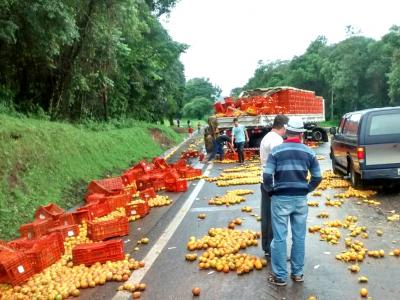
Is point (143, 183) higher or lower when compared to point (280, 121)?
lower

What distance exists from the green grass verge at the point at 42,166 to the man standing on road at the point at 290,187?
5.37 m

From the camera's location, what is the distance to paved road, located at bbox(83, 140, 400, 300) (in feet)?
19.2

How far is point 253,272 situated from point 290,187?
4.30ft

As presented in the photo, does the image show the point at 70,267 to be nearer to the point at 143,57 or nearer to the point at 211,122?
the point at 211,122

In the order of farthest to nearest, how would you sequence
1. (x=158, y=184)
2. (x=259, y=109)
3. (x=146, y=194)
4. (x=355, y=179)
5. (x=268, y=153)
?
1. (x=259, y=109)
2. (x=158, y=184)
3. (x=146, y=194)
4. (x=355, y=179)
5. (x=268, y=153)

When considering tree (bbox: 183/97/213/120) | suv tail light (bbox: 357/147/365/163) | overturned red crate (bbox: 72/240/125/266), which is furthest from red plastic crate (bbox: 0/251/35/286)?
tree (bbox: 183/97/213/120)

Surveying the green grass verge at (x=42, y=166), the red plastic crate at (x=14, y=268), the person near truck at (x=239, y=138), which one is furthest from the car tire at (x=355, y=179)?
the person near truck at (x=239, y=138)

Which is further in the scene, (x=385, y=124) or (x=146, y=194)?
(x=146, y=194)

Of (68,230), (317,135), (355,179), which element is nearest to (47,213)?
(68,230)

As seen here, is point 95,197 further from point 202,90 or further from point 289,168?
point 202,90

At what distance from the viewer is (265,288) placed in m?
5.99

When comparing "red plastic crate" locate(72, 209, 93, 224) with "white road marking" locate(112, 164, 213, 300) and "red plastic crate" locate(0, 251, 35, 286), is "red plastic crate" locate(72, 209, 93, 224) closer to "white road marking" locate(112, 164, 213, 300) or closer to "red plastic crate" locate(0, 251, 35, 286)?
"white road marking" locate(112, 164, 213, 300)

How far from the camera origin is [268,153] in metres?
7.16

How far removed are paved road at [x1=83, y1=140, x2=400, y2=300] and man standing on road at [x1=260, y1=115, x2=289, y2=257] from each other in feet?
1.00
